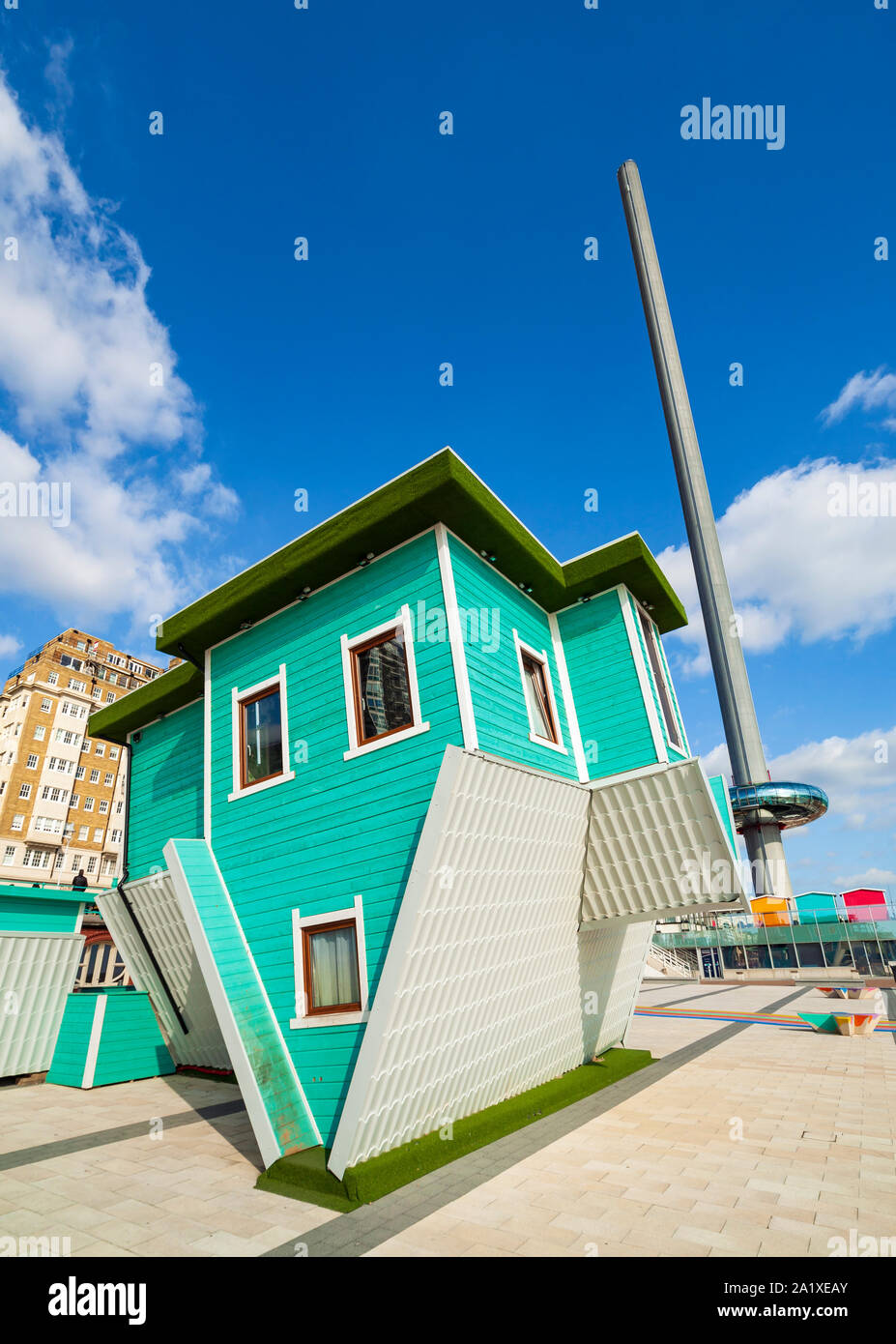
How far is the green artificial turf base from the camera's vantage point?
6562 millimetres

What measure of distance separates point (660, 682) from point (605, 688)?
1.34 metres

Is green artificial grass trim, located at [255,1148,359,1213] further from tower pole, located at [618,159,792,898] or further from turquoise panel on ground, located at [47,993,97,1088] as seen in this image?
tower pole, located at [618,159,792,898]

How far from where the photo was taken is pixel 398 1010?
6.84 metres

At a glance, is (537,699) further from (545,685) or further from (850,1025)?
(850,1025)

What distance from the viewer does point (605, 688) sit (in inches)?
405

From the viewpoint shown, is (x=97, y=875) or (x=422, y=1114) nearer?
(x=422, y=1114)

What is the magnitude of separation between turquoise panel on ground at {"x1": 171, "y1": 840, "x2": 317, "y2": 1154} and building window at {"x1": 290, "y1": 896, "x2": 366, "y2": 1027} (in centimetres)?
52

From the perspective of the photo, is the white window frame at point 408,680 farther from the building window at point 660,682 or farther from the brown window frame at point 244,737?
the building window at point 660,682

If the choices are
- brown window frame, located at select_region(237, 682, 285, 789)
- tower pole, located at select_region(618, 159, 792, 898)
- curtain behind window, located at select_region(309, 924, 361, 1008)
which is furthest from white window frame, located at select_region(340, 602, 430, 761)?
tower pole, located at select_region(618, 159, 792, 898)

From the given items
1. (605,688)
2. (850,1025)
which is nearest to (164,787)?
(605,688)

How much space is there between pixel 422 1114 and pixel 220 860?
458 centimetres

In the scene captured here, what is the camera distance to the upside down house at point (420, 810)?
743 cm
